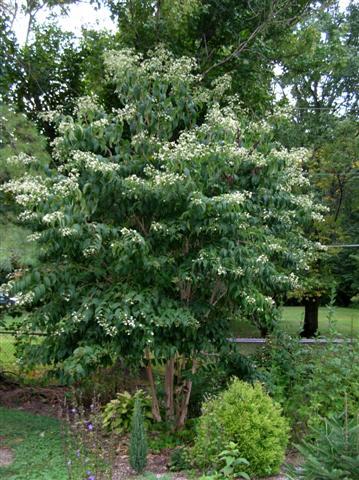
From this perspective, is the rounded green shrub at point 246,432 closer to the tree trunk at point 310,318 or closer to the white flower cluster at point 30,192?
the white flower cluster at point 30,192

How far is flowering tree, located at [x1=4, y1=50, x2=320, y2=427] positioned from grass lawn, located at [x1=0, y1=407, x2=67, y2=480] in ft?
2.49

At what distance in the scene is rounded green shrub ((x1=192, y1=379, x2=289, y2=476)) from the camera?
12.5 ft

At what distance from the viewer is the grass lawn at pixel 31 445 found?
396 centimetres

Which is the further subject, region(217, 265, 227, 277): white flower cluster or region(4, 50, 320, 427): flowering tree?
region(4, 50, 320, 427): flowering tree

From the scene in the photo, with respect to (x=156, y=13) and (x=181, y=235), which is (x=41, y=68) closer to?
(x=156, y=13)

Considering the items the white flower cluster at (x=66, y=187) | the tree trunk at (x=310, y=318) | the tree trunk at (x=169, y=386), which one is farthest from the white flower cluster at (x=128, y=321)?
the tree trunk at (x=310, y=318)

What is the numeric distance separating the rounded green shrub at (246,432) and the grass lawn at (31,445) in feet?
3.53

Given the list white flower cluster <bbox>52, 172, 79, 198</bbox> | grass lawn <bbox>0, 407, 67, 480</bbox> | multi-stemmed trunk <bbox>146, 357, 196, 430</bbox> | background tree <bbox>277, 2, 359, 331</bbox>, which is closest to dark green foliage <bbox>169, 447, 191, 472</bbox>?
multi-stemmed trunk <bbox>146, 357, 196, 430</bbox>

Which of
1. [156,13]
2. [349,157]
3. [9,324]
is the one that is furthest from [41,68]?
[349,157]

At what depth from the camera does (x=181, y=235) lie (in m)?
4.48

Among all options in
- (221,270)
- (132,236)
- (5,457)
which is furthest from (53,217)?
(5,457)

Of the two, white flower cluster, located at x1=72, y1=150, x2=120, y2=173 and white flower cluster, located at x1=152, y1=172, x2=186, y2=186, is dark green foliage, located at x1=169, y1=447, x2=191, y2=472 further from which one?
white flower cluster, located at x1=72, y1=150, x2=120, y2=173

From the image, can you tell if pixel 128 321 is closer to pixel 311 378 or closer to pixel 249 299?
pixel 249 299

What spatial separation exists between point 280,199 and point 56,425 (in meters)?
3.36
